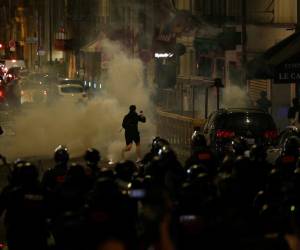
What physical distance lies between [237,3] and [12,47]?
47.6m

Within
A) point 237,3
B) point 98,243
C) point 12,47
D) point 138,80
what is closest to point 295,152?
point 98,243

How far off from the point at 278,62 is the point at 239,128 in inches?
271

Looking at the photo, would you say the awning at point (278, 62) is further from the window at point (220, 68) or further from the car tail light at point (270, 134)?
the window at point (220, 68)

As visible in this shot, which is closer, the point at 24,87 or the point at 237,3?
the point at 237,3

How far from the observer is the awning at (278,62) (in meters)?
27.7

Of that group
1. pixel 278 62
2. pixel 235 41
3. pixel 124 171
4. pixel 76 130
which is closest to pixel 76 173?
pixel 124 171

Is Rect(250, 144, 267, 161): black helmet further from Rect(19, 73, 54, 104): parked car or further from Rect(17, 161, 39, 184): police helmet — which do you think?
Rect(19, 73, 54, 104): parked car

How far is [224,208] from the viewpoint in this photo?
8445 millimetres

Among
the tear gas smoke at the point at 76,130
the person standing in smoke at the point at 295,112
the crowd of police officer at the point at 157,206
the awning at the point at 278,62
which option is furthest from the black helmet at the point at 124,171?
the person standing in smoke at the point at 295,112

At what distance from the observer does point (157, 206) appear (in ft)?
21.6

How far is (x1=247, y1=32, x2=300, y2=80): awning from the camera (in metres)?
27.7

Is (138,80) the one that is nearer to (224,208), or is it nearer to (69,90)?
(69,90)

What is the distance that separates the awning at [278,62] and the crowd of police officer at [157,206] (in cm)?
1484

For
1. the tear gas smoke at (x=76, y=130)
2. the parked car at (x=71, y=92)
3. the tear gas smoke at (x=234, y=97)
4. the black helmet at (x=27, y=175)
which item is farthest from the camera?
the parked car at (x=71, y=92)
